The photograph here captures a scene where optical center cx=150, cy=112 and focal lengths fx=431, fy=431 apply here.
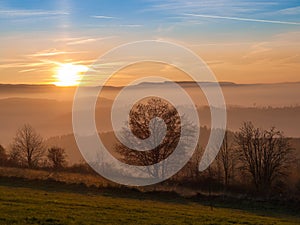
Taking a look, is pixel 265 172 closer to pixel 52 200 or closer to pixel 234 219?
pixel 234 219

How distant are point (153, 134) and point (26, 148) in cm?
2593

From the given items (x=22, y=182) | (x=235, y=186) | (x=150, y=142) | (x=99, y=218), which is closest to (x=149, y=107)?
(x=150, y=142)

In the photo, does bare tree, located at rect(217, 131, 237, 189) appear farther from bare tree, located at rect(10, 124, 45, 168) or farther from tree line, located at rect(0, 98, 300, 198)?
bare tree, located at rect(10, 124, 45, 168)

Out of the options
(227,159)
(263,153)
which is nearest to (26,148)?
(227,159)

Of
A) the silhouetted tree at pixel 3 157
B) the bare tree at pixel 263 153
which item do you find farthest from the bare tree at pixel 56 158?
the bare tree at pixel 263 153

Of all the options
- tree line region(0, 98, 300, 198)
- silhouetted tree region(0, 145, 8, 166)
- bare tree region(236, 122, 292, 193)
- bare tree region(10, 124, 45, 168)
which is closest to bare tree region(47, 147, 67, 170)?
tree line region(0, 98, 300, 198)

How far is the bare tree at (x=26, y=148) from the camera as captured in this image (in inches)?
2635

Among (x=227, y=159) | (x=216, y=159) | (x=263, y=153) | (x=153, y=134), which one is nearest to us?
(x=153, y=134)

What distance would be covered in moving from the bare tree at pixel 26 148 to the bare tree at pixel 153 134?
15.4 meters

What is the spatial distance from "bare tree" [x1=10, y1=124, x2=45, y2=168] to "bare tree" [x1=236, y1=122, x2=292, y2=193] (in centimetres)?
3112

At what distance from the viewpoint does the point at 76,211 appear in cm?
2395

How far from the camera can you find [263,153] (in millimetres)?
63625

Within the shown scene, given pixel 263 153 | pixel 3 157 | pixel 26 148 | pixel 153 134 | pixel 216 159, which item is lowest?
pixel 3 157

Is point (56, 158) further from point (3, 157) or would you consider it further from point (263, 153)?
point (263, 153)
